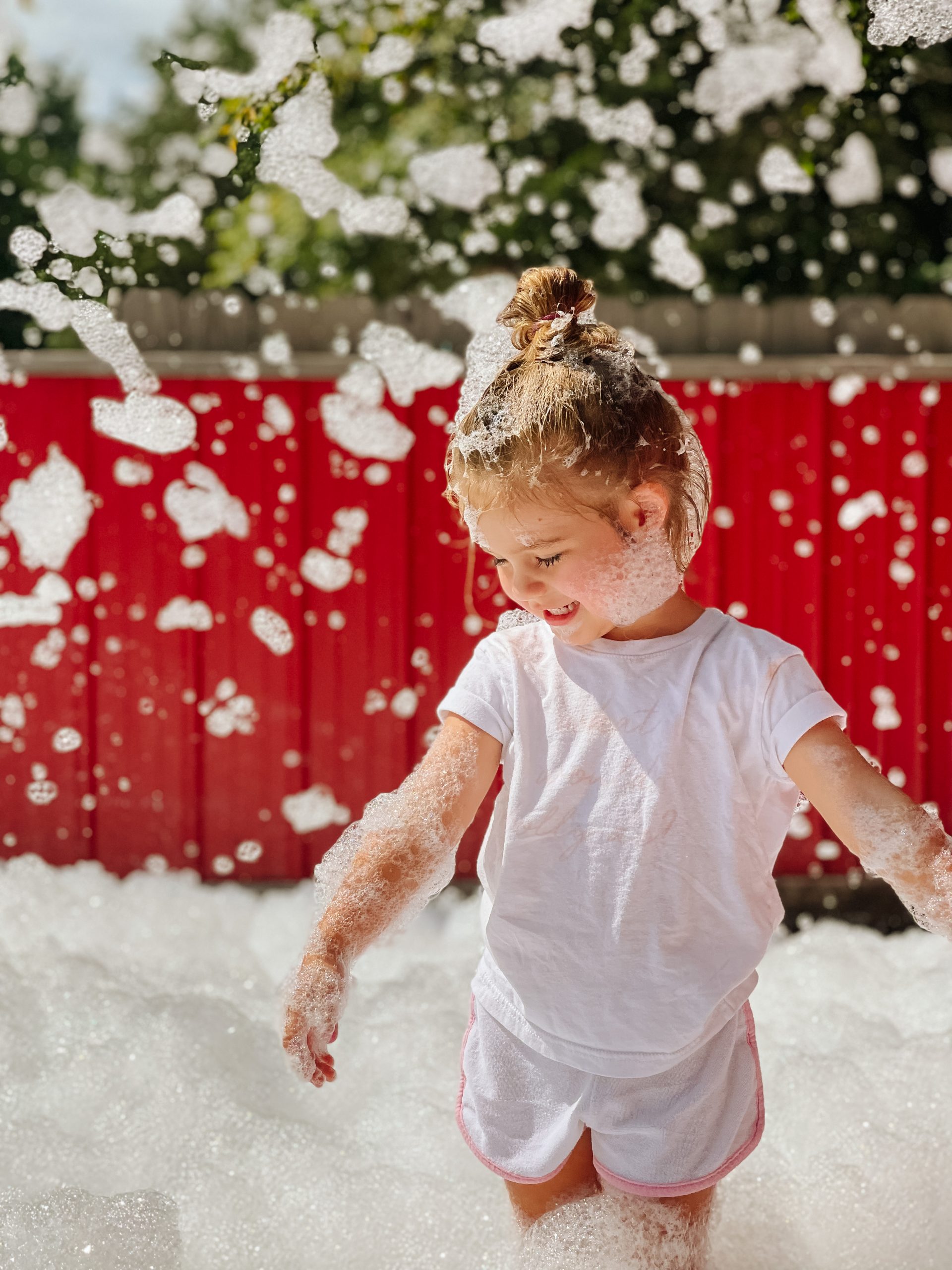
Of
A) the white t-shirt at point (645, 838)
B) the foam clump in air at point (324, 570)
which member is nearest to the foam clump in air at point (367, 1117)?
the white t-shirt at point (645, 838)

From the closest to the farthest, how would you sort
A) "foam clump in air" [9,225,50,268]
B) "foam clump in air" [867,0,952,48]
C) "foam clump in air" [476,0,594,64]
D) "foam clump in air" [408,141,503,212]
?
"foam clump in air" [867,0,952,48] → "foam clump in air" [9,225,50,268] → "foam clump in air" [476,0,594,64] → "foam clump in air" [408,141,503,212]

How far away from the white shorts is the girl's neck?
419mm

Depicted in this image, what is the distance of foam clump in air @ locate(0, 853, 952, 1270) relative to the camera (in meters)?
1.62

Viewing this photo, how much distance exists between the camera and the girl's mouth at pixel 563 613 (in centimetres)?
117

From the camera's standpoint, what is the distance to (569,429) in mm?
1108

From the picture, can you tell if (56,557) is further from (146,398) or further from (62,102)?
(62,102)

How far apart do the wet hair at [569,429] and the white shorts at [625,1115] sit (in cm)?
53

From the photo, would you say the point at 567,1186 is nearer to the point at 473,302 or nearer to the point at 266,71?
the point at 473,302

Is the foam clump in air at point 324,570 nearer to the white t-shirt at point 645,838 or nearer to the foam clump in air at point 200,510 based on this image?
the foam clump in air at point 200,510

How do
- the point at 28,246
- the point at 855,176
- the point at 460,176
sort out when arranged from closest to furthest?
the point at 28,246 < the point at 855,176 < the point at 460,176

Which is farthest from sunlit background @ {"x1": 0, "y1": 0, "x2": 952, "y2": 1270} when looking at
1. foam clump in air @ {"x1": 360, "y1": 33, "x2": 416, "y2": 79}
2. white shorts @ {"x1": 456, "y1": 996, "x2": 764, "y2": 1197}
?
white shorts @ {"x1": 456, "y1": 996, "x2": 764, "y2": 1197}

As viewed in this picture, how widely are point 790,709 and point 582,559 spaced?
0.25 meters

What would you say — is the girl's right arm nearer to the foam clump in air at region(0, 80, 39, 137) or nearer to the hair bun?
the hair bun

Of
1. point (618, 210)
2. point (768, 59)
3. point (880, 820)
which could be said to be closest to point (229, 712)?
point (880, 820)
